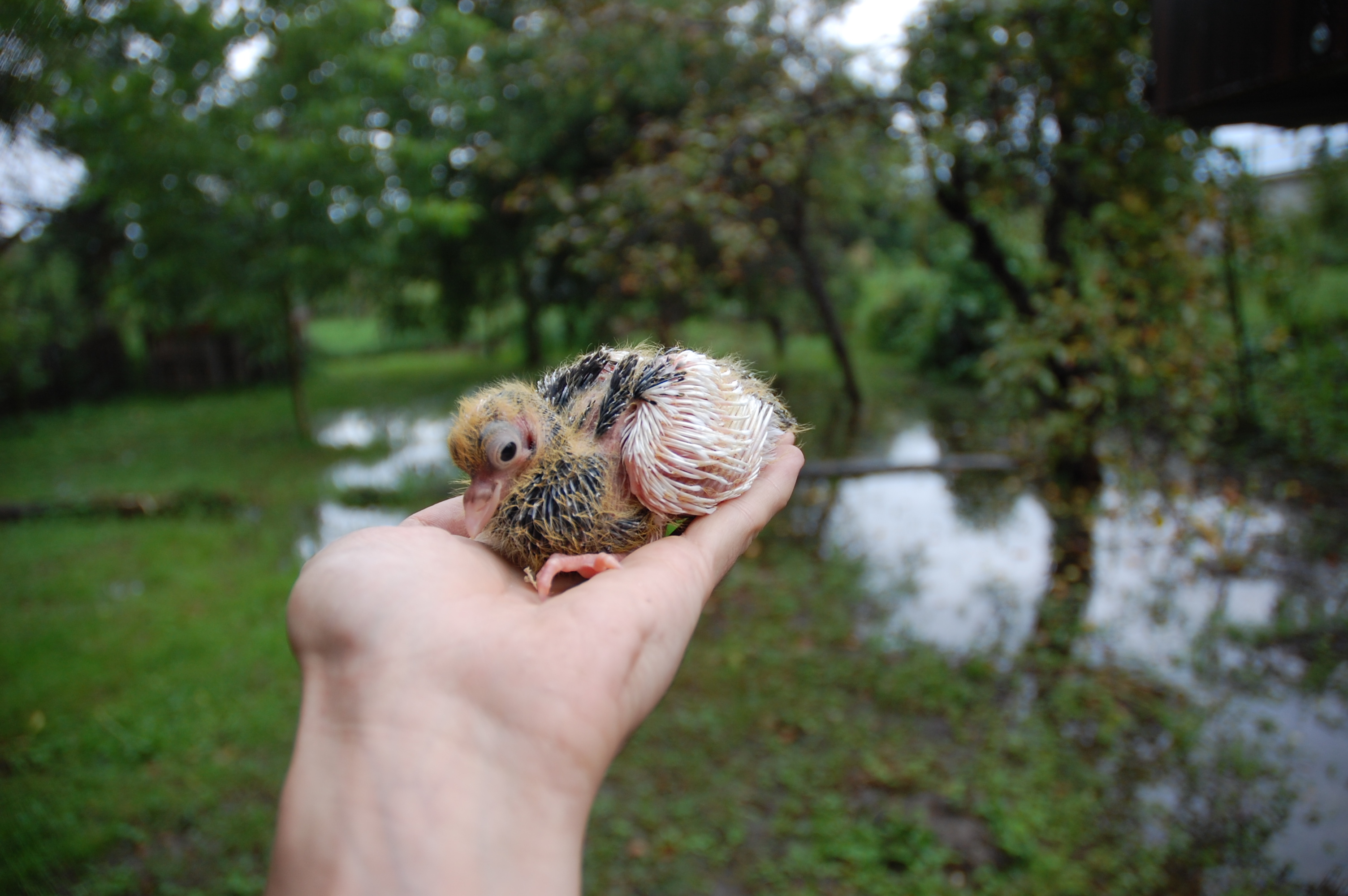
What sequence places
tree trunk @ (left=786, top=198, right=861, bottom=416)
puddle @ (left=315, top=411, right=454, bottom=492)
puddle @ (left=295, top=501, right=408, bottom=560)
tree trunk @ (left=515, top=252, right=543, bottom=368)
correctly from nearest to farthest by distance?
puddle @ (left=295, top=501, right=408, bottom=560) → tree trunk @ (left=786, top=198, right=861, bottom=416) → puddle @ (left=315, top=411, right=454, bottom=492) → tree trunk @ (left=515, top=252, right=543, bottom=368)

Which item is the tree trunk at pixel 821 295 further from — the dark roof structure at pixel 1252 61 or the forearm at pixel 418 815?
the forearm at pixel 418 815

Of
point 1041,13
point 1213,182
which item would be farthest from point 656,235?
point 1213,182

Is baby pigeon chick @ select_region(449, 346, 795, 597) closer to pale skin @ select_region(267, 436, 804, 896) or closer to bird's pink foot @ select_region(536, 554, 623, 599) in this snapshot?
bird's pink foot @ select_region(536, 554, 623, 599)

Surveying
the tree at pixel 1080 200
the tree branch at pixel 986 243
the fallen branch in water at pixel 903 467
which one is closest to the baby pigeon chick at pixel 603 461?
the tree at pixel 1080 200

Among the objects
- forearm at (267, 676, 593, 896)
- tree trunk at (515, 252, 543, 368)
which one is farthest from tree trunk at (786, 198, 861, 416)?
forearm at (267, 676, 593, 896)

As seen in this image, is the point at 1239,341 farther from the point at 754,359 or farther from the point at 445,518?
Result: the point at 445,518

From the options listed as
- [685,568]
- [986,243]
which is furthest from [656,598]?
[986,243]
